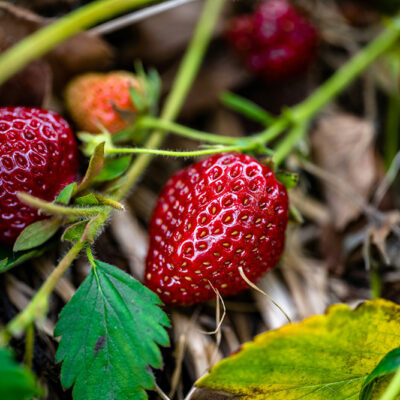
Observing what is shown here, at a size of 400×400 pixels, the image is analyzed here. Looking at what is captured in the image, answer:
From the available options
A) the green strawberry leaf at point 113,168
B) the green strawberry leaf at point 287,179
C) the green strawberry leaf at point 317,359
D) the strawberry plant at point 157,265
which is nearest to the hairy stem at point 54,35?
the strawberry plant at point 157,265

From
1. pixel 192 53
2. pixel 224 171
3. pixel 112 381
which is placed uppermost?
pixel 192 53

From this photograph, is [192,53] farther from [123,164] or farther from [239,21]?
[123,164]

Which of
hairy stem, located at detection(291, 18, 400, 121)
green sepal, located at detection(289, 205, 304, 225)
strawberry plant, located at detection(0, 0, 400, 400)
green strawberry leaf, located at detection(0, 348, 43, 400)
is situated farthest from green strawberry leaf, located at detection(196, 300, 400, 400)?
hairy stem, located at detection(291, 18, 400, 121)

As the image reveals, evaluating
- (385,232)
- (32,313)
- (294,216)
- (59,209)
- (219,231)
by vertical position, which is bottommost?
(385,232)

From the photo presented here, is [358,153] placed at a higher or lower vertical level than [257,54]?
lower

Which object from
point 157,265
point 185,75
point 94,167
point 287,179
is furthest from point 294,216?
point 185,75

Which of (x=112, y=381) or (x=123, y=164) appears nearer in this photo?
(x=112, y=381)

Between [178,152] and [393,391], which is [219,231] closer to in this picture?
[178,152]

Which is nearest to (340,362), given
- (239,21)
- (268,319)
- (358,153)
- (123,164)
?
(268,319)
